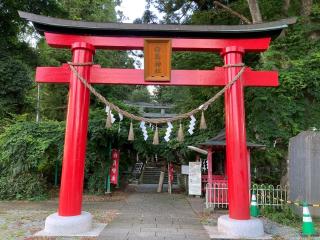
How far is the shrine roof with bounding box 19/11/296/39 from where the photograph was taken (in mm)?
8469

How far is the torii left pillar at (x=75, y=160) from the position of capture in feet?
25.0

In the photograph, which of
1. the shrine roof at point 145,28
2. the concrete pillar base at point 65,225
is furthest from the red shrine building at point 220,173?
the concrete pillar base at point 65,225

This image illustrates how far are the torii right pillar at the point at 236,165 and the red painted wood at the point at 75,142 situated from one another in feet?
11.7

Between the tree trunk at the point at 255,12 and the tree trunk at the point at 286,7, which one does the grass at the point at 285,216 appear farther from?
the tree trunk at the point at 286,7

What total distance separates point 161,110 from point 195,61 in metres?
27.7

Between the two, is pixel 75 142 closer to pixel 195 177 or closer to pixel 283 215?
pixel 283 215

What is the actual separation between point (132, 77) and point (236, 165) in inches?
136

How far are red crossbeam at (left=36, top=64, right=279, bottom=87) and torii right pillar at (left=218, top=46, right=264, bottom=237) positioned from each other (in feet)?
1.21

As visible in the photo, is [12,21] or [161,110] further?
[161,110]

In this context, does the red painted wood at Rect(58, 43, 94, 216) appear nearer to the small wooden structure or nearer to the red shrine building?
the red shrine building

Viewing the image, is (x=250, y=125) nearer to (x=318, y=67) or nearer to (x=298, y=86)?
(x=298, y=86)

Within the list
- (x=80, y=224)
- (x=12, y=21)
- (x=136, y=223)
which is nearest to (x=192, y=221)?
(x=136, y=223)

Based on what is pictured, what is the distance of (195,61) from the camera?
49.0ft

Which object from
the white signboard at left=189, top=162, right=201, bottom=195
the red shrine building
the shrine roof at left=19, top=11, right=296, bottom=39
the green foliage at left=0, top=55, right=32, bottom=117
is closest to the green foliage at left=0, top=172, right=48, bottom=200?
the green foliage at left=0, top=55, right=32, bottom=117
